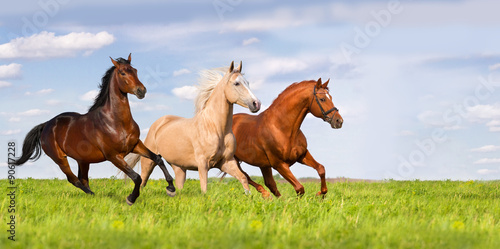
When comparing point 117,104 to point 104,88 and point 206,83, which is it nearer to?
→ point 104,88

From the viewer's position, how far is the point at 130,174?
831 cm

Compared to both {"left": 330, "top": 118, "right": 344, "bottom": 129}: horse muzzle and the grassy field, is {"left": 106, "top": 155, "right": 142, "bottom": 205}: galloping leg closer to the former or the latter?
the grassy field

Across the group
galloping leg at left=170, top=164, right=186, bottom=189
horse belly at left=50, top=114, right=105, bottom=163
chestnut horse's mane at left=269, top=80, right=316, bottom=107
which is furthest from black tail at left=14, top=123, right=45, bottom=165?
chestnut horse's mane at left=269, top=80, right=316, bottom=107

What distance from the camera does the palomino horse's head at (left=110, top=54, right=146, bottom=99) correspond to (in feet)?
27.3

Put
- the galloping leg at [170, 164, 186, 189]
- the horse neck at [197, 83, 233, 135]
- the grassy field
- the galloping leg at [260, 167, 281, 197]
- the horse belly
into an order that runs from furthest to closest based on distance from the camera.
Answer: the galloping leg at [170, 164, 186, 189]
the galloping leg at [260, 167, 281, 197]
the horse neck at [197, 83, 233, 135]
the horse belly
the grassy field

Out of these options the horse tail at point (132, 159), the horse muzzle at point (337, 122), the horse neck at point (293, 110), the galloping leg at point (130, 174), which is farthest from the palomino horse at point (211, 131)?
the horse muzzle at point (337, 122)

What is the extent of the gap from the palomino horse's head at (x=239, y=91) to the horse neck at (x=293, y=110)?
89 centimetres

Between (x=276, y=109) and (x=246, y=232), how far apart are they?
181 inches

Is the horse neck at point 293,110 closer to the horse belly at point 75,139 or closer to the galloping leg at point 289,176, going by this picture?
the galloping leg at point 289,176

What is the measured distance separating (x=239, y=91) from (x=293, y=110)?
1.19 m

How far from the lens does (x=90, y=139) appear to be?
887 cm

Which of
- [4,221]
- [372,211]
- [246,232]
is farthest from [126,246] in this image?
[372,211]

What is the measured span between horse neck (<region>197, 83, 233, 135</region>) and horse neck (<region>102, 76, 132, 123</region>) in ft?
5.24

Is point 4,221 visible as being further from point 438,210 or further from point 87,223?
point 438,210
